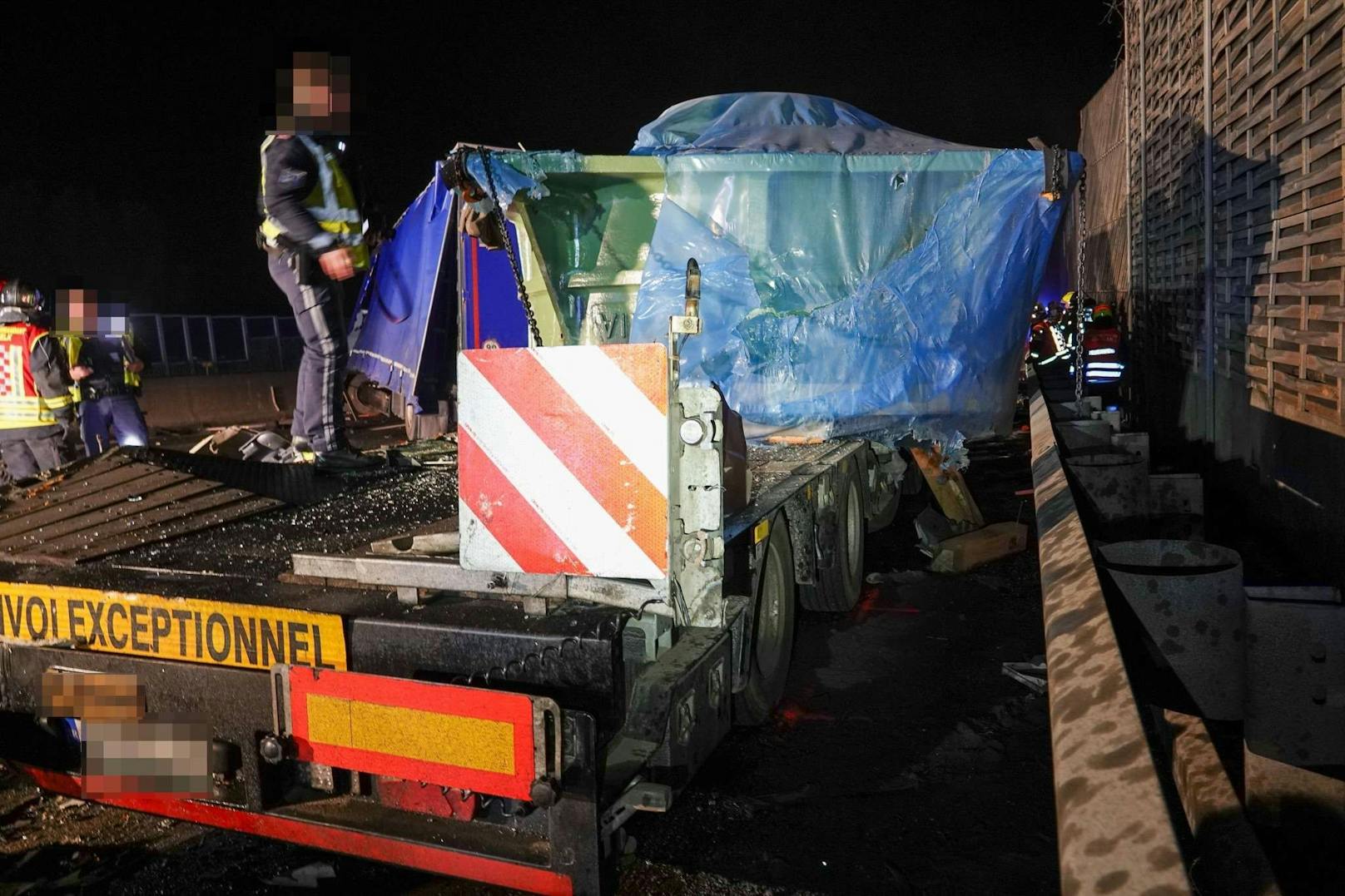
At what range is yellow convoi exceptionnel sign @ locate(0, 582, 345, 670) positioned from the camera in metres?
2.50

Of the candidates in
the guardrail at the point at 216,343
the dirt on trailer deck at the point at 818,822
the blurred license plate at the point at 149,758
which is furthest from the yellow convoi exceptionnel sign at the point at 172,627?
the guardrail at the point at 216,343

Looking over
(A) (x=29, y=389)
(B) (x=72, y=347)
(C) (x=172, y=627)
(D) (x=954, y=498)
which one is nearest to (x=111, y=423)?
(B) (x=72, y=347)

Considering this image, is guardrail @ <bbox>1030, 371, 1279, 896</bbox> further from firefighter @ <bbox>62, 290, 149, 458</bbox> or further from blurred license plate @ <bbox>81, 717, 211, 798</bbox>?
firefighter @ <bbox>62, 290, 149, 458</bbox>

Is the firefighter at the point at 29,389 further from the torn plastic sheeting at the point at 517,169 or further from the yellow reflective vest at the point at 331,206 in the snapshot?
the torn plastic sheeting at the point at 517,169

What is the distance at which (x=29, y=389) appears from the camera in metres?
6.34

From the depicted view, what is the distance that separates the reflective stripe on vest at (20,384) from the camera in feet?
20.6

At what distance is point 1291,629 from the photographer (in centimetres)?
271

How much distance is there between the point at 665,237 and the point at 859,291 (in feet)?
3.67

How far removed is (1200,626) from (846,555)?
2582 mm

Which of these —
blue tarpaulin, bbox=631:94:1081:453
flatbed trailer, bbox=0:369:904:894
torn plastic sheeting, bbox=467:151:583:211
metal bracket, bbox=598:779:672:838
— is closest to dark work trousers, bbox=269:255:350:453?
torn plastic sheeting, bbox=467:151:583:211

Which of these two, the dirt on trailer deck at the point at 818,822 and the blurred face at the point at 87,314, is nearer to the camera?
the dirt on trailer deck at the point at 818,822

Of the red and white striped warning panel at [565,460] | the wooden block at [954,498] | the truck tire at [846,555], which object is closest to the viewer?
the red and white striped warning panel at [565,460]

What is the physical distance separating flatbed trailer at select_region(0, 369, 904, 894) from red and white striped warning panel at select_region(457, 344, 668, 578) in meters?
0.05

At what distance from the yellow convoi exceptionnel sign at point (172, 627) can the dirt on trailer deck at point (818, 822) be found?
0.80 meters
